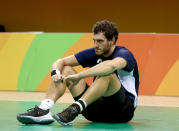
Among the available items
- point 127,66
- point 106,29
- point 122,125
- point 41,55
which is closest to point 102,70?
point 127,66

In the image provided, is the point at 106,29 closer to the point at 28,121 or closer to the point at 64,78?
the point at 64,78

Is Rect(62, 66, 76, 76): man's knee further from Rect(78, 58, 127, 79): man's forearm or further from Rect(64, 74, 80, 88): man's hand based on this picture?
Rect(78, 58, 127, 79): man's forearm

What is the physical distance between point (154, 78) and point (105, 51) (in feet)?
12.6

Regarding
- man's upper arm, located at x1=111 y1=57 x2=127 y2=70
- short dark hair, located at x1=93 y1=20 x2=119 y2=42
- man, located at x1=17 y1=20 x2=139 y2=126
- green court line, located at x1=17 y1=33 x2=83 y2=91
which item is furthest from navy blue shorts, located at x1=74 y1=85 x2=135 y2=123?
green court line, located at x1=17 y1=33 x2=83 y2=91

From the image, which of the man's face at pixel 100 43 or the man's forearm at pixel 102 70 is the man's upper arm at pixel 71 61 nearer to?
the man's face at pixel 100 43

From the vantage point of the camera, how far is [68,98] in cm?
837

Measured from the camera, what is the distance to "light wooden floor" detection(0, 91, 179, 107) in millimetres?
7650

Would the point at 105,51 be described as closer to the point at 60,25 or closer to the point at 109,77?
the point at 109,77

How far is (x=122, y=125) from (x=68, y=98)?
3.25 metres

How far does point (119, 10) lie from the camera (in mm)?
15773

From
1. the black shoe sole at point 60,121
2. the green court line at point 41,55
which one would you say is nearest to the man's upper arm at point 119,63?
the black shoe sole at point 60,121

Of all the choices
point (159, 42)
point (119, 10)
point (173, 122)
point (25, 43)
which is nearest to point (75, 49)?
point (25, 43)

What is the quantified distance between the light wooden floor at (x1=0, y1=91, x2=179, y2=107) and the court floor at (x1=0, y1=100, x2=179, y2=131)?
0.54 metres

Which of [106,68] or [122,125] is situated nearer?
[106,68]
